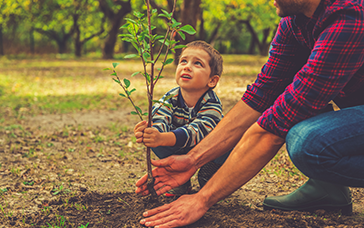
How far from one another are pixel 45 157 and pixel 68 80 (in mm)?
7150

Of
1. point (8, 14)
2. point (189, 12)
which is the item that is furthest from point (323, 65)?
point (8, 14)

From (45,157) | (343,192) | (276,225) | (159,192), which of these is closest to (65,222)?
(159,192)

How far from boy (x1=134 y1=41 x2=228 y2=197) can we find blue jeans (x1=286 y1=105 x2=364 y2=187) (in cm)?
73

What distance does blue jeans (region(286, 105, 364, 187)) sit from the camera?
5.62 feet

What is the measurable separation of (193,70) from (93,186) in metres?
1.30

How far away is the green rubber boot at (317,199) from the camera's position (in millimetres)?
2186

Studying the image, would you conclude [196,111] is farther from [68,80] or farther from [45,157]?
[68,80]

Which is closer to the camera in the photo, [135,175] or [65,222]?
[65,222]

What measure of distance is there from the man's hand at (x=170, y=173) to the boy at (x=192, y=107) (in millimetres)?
113

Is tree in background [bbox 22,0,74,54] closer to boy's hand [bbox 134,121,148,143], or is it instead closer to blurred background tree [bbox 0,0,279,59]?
blurred background tree [bbox 0,0,279,59]

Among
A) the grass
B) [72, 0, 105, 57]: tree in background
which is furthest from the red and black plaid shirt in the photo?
[72, 0, 105, 57]: tree in background

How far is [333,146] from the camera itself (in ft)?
5.60

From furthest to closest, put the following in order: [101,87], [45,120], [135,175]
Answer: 1. [101,87]
2. [45,120]
3. [135,175]

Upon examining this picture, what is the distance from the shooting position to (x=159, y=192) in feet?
7.30
